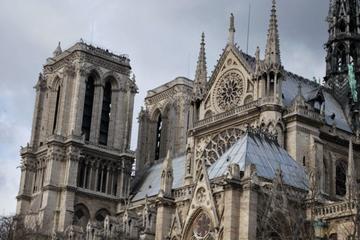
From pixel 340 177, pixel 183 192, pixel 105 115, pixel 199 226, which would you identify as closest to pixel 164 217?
pixel 183 192

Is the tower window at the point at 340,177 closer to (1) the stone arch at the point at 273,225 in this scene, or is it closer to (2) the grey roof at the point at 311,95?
(2) the grey roof at the point at 311,95

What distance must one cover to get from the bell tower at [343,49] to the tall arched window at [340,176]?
7.43 m

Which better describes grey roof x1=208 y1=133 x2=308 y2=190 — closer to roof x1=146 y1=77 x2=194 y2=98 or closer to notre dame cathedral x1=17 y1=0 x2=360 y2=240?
notre dame cathedral x1=17 y1=0 x2=360 y2=240

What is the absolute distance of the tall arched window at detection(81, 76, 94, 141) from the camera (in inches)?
2689

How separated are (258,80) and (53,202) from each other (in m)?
22.4

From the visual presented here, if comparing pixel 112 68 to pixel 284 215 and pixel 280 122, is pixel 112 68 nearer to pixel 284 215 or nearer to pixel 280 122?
pixel 280 122

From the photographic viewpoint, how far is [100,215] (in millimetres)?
65938

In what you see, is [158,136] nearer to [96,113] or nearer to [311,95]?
[96,113]

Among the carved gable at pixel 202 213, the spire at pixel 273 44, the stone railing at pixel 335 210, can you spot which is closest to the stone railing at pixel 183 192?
the carved gable at pixel 202 213

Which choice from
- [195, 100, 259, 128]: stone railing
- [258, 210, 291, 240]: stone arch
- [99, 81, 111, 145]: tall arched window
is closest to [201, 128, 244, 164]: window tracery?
[195, 100, 259, 128]: stone railing

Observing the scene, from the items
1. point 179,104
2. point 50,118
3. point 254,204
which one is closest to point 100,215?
point 50,118

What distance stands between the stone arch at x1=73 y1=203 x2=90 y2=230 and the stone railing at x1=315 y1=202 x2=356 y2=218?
33.1 metres

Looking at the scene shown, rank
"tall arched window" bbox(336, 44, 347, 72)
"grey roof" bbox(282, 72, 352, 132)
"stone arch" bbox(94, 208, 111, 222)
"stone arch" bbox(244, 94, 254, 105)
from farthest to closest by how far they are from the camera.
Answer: "stone arch" bbox(94, 208, 111, 222), "tall arched window" bbox(336, 44, 347, 72), "grey roof" bbox(282, 72, 352, 132), "stone arch" bbox(244, 94, 254, 105)

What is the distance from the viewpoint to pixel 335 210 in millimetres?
34094
